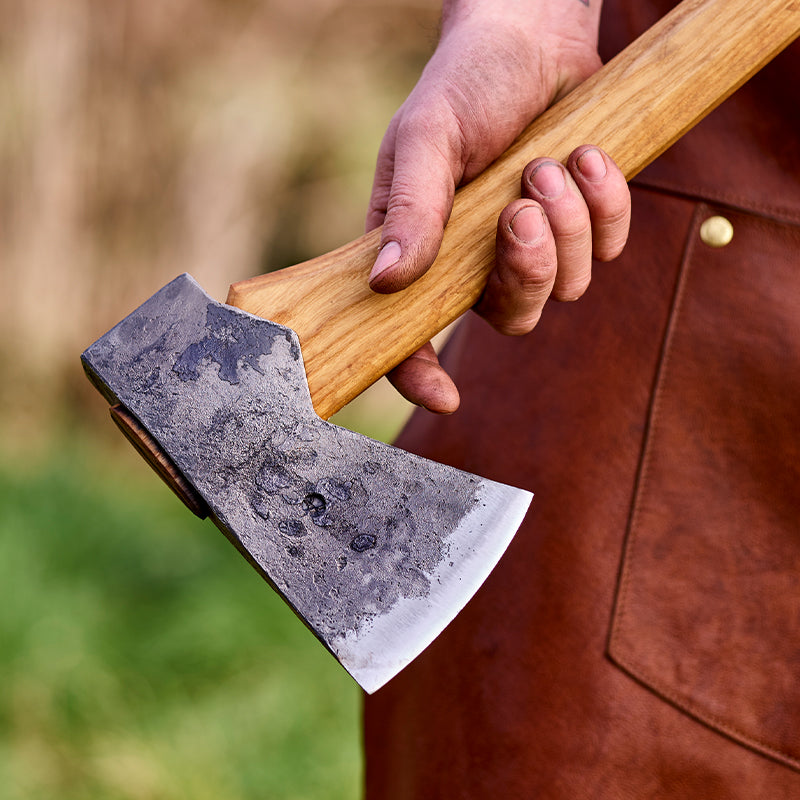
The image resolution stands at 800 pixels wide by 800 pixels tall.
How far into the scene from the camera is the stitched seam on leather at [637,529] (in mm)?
1129

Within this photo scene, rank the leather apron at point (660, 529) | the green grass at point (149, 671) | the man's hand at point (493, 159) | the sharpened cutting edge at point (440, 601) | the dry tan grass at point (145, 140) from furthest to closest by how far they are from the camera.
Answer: the dry tan grass at point (145, 140)
the green grass at point (149, 671)
the leather apron at point (660, 529)
the man's hand at point (493, 159)
the sharpened cutting edge at point (440, 601)

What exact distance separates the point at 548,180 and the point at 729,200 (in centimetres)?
30

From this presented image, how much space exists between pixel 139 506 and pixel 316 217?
1684 millimetres

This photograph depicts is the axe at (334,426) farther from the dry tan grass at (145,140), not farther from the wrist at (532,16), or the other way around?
the dry tan grass at (145,140)

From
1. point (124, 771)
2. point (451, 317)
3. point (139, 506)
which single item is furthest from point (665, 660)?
point (139, 506)

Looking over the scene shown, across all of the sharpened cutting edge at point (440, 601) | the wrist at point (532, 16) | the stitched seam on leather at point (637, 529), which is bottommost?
the stitched seam on leather at point (637, 529)

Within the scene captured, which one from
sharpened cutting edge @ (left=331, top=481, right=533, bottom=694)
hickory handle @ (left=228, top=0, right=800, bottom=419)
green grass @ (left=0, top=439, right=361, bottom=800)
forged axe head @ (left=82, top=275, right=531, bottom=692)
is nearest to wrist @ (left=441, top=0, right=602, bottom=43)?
hickory handle @ (left=228, top=0, right=800, bottom=419)

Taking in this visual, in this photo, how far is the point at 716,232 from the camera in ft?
3.80

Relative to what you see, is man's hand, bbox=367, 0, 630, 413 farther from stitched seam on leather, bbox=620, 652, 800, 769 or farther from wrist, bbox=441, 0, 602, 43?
stitched seam on leather, bbox=620, 652, 800, 769

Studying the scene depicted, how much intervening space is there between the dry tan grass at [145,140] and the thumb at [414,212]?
112 inches

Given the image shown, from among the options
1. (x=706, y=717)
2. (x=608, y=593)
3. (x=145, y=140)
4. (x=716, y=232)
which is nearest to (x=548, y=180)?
(x=716, y=232)

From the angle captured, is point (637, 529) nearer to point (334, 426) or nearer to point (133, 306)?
point (334, 426)

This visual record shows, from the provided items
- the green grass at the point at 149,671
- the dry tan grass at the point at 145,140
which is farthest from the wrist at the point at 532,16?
the dry tan grass at the point at 145,140

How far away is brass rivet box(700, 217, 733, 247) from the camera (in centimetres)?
115
